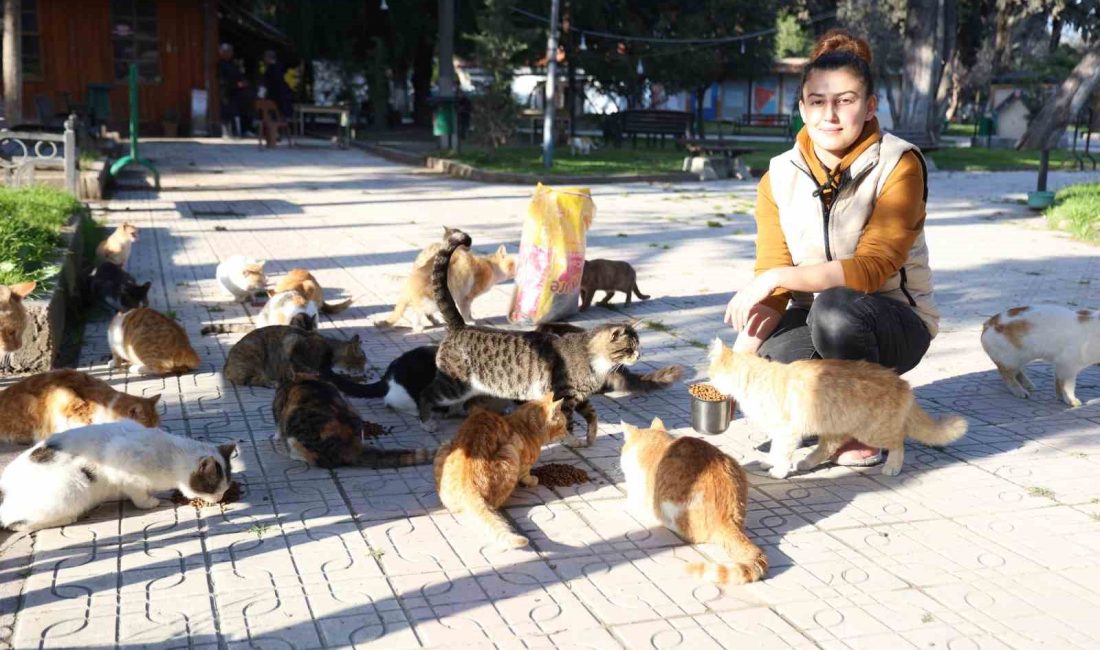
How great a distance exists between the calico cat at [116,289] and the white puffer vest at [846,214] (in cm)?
483

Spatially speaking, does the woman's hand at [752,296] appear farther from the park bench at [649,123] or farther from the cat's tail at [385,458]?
the park bench at [649,123]

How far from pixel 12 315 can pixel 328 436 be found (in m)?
2.32

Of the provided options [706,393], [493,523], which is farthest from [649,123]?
[493,523]

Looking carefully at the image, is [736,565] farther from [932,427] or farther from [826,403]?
[932,427]

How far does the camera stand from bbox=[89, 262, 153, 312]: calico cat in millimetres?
7520

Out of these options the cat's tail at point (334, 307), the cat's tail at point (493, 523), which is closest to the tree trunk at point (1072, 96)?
the cat's tail at point (334, 307)

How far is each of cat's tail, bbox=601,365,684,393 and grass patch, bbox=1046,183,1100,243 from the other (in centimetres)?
856

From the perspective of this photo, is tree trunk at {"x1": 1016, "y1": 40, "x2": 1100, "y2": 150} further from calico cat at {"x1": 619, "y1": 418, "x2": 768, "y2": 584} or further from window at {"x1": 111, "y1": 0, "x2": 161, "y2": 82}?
calico cat at {"x1": 619, "y1": 418, "x2": 768, "y2": 584}

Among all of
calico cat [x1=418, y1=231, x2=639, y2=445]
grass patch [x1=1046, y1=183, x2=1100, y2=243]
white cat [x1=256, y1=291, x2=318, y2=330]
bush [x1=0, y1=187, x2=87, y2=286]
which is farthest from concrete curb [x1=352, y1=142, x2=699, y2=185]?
calico cat [x1=418, y1=231, x2=639, y2=445]

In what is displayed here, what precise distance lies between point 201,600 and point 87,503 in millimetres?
890

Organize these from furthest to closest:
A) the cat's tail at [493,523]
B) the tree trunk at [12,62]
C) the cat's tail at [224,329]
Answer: the tree trunk at [12,62]
the cat's tail at [224,329]
the cat's tail at [493,523]

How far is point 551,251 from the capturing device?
7.68 metres

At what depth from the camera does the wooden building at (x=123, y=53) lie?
82.4ft

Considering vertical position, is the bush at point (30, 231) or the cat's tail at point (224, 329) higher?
the bush at point (30, 231)
